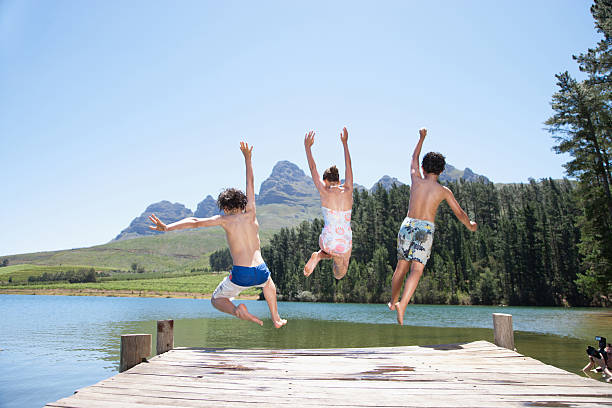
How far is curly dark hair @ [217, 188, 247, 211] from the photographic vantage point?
697 centimetres

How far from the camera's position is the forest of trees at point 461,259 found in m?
69.8

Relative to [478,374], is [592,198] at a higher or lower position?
higher

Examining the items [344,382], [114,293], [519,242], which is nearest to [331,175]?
[344,382]

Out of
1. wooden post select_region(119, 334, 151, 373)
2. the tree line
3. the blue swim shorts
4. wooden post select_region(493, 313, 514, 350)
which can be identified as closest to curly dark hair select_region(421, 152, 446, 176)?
wooden post select_region(493, 313, 514, 350)

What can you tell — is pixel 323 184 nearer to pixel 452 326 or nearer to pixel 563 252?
pixel 452 326

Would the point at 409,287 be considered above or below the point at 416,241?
below

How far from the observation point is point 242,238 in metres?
6.80

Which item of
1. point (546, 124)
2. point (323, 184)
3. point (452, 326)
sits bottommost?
point (452, 326)

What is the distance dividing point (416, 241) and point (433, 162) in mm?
1585

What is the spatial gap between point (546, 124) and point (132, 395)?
3388 centimetres

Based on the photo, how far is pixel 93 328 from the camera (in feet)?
118

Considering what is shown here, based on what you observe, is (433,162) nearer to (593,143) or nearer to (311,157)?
(311,157)

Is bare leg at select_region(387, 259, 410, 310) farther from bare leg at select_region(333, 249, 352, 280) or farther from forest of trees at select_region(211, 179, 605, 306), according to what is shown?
forest of trees at select_region(211, 179, 605, 306)

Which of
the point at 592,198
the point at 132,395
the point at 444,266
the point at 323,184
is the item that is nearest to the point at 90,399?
the point at 132,395
